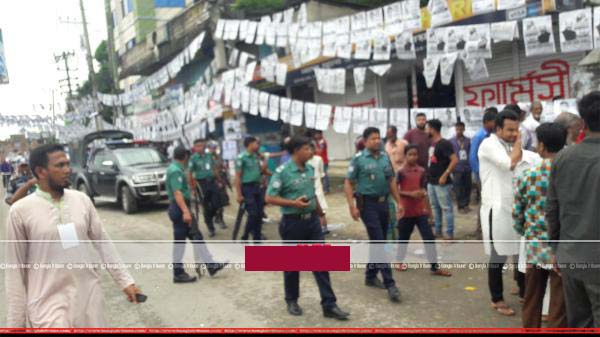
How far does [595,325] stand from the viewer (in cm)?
226

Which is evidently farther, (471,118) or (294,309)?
(471,118)

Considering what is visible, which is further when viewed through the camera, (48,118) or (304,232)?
(304,232)

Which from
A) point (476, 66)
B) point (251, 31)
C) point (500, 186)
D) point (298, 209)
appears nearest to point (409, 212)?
point (500, 186)

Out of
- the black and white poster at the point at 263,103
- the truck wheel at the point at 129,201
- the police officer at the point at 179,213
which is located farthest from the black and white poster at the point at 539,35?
the truck wheel at the point at 129,201

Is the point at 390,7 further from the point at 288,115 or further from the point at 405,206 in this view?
the point at 405,206

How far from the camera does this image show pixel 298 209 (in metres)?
3.90

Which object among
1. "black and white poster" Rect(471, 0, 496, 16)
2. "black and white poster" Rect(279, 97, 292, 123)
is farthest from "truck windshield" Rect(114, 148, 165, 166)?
"black and white poster" Rect(471, 0, 496, 16)

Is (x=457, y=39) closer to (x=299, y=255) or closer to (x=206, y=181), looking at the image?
(x=206, y=181)

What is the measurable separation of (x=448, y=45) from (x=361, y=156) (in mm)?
3701

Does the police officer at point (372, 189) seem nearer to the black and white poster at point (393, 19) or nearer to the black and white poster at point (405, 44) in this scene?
the black and white poster at point (405, 44)

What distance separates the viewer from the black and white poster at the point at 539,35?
21.7ft

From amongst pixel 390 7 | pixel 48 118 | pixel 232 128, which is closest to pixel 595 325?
pixel 48 118

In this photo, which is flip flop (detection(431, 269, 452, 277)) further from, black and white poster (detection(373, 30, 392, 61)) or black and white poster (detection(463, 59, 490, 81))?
black and white poster (detection(373, 30, 392, 61))

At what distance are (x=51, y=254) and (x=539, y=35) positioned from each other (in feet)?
21.5
